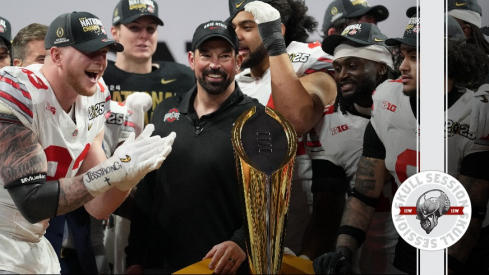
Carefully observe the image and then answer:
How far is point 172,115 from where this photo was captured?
238cm

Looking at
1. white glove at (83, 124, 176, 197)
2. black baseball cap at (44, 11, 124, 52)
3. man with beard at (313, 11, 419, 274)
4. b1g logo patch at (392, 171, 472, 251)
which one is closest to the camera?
white glove at (83, 124, 176, 197)

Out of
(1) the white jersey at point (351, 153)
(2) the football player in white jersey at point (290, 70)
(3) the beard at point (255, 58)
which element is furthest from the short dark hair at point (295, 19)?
(1) the white jersey at point (351, 153)

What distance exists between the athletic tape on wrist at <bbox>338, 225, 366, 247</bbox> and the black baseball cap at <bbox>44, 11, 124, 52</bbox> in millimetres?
1154

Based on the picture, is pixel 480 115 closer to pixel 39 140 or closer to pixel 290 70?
pixel 290 70

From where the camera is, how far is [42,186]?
210 centimetres

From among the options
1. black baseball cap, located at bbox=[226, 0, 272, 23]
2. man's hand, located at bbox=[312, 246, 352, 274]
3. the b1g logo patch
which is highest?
black baseball cap, located at bbox=[226, 0, 272, 23]

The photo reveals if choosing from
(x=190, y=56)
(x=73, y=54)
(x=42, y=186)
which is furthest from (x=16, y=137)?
(x=190, y=56)

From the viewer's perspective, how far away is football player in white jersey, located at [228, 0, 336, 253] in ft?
7.75

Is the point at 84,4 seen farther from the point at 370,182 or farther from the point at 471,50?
the point at 471,50

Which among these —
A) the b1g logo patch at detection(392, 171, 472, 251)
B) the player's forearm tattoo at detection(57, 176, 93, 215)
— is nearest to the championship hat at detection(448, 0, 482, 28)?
the b1g logo patch at detection(392, 171, 472, 251)

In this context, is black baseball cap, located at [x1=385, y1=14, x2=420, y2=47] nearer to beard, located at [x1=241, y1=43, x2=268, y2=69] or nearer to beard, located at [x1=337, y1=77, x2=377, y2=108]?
beard, located at [x1=337, y1=77, x2=377, y2=108]

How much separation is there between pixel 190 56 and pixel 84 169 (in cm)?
59

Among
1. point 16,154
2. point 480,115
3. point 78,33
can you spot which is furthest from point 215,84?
point 480,115

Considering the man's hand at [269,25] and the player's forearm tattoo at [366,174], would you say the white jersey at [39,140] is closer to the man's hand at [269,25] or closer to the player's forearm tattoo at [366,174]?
the man's hand at [269,25]
